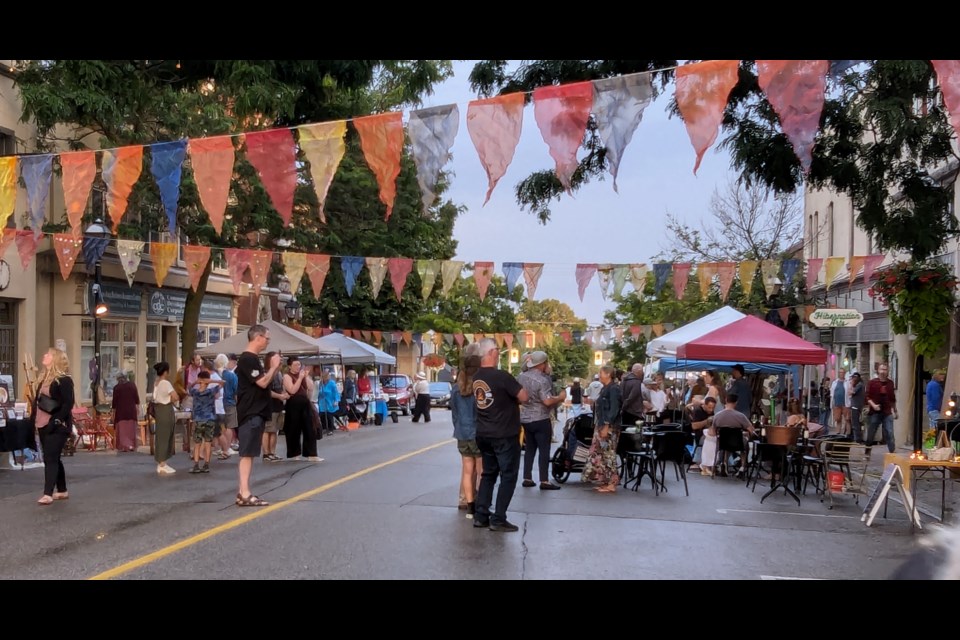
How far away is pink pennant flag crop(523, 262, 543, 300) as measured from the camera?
24.0 metres

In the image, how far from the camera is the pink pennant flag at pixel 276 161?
13.0 metres

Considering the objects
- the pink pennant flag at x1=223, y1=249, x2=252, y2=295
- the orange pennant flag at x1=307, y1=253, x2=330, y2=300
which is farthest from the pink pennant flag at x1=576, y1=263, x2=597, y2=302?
the pink pennant flag at x1=223, y1=249, x2=252, y2=295

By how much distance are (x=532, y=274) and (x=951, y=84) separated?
591 inches

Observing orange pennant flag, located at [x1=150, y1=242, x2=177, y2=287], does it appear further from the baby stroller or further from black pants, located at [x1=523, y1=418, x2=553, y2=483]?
black pants, located at [x1=523, y1=418, x2=553, y2=483]

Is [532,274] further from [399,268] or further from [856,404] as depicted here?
[856,404]

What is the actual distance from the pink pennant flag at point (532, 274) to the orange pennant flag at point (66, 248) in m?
9.96

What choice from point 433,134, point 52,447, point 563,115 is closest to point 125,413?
point 52,447

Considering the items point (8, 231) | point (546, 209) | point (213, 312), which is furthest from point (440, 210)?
point (546, 209)

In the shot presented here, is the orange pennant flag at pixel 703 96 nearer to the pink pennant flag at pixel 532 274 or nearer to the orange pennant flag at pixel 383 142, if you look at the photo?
the orange pennant flag at pixel 383 142

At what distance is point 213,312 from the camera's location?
3516cm

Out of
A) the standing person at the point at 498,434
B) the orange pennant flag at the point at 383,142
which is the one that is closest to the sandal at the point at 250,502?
the standing person at the point at 498,434

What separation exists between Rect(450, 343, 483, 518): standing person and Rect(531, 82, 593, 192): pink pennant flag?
2.31m

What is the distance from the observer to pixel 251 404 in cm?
1140
